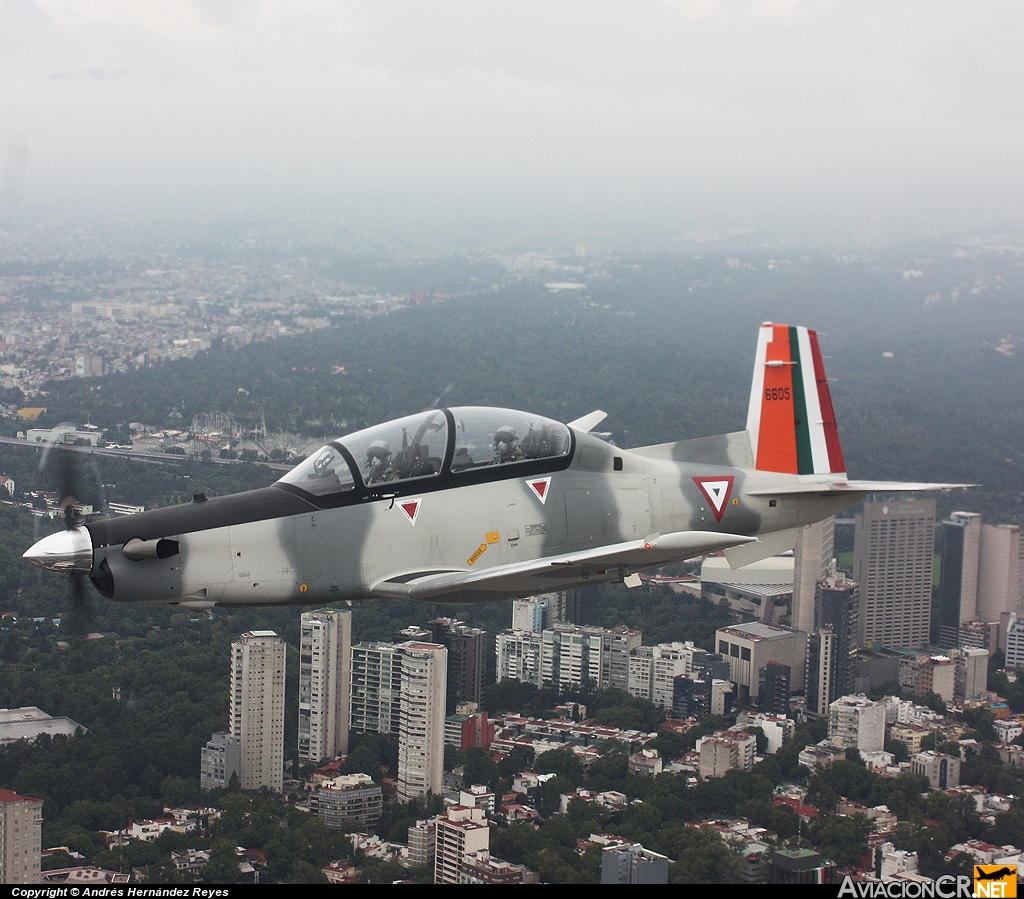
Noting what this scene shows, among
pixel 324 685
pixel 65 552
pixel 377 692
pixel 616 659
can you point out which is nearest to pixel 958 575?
pixel 616 659

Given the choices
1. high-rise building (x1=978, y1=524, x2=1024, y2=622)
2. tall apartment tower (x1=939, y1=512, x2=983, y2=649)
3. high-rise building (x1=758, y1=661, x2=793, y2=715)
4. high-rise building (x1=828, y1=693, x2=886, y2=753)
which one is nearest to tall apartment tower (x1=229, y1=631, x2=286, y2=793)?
high-rise building (x1=828, y1=693, x2=886, y2=753)

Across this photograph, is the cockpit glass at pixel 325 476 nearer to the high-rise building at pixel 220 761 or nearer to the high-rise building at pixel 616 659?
the high-rise building at pixel 220 761

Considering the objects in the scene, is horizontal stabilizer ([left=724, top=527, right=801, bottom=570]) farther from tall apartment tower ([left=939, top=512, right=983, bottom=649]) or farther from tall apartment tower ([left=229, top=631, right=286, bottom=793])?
tall apartment tower ([left=939, top=512, right=983, bottom=649])

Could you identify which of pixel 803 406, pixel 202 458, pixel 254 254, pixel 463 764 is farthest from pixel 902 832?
pixel 254 254

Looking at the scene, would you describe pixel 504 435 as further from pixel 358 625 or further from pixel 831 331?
A: pixel 831 331

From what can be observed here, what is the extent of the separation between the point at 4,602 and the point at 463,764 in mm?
19653

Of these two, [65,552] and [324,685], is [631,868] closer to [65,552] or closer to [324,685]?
[324,685]

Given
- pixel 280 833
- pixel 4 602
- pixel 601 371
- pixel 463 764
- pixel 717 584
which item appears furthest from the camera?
pixel 601 371

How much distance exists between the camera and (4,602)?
48562 mm

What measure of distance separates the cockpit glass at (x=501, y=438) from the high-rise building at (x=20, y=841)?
24537 millimetres

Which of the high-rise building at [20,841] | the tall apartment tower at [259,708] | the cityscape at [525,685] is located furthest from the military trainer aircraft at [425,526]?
the tall apartment tower at [259,708]

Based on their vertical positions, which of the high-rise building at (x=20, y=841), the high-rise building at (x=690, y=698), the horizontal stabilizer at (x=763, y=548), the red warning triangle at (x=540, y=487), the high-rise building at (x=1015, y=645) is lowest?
the high-rise building at (x=1015, y=645)

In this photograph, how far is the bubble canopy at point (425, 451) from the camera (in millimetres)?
10008

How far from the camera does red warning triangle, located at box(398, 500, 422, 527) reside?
32.9 feet
